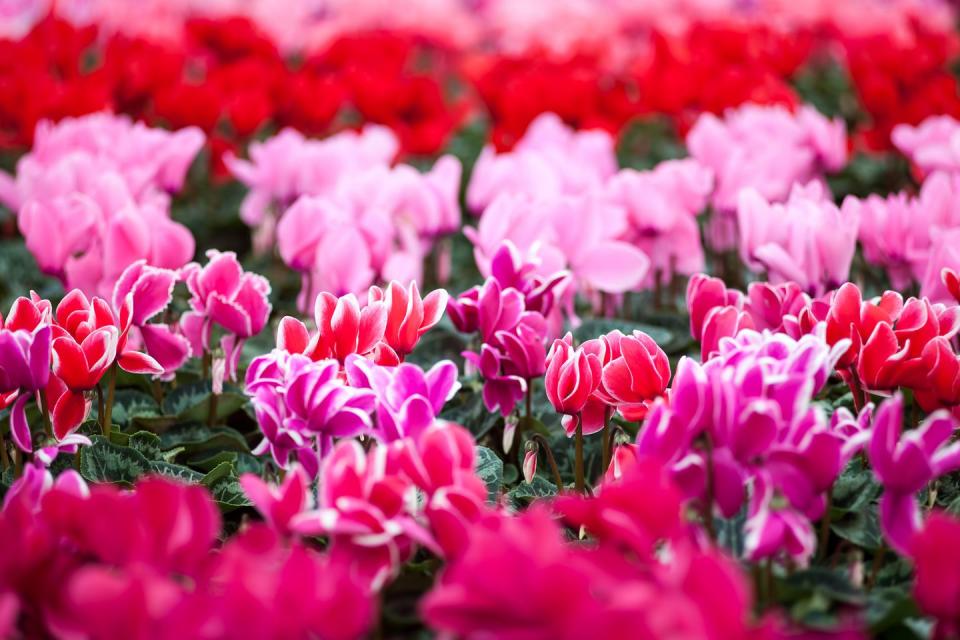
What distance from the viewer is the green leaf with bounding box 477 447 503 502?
5.37 feet

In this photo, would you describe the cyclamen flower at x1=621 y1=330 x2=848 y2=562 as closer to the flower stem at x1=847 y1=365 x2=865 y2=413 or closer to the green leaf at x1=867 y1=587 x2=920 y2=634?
the green leaf at x1=867 y1=587 x2=920 y2=634

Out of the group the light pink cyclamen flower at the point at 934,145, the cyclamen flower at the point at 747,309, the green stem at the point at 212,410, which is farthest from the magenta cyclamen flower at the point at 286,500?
the light pink cyclamen flower at the point at 934,145

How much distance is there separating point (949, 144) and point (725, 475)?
1946 mm

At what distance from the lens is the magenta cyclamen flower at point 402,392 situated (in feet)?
4.47

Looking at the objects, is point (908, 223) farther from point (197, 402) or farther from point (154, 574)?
point (154, 574)

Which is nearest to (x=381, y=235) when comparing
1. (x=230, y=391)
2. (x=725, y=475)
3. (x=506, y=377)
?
(x=230, y=391)

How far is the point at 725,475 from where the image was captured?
4.07 feet

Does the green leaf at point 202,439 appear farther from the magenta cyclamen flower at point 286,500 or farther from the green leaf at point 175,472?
the magenta cyclamen flower at point 286,500

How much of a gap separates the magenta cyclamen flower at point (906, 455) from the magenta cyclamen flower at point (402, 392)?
1.68ft

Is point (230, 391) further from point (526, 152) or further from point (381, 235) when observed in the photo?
point (526, 152)

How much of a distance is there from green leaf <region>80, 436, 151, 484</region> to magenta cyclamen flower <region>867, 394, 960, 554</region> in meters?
1.06

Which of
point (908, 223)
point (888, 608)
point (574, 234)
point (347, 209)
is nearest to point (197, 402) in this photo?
point (347, 209)

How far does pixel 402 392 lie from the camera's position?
1.39 meters

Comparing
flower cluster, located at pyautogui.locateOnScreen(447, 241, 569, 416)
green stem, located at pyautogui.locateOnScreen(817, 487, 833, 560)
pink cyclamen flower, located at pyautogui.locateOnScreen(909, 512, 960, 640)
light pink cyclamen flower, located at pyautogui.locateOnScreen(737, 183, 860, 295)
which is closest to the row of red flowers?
light pink cyclamen flower, located at pyautogui.locateOnScreen(737, 183, 860, 295)
